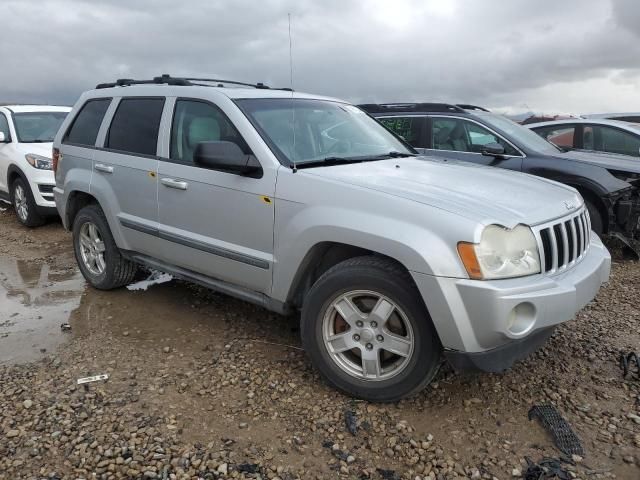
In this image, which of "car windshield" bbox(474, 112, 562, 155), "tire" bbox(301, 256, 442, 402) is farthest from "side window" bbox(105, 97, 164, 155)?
"car windshield" bbox(474, 112, 562, 155)

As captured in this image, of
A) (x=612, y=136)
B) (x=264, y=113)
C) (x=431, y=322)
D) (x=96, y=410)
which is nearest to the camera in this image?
(x=431, y=322)

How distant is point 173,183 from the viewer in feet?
12.7

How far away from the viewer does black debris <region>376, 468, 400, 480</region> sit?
8.27 feet

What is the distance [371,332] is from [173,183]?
6.04 ft

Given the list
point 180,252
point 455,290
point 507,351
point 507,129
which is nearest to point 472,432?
point 507,351

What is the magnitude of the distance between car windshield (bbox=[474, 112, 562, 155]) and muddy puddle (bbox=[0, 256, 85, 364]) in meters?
5.04

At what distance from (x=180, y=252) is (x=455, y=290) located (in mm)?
2165

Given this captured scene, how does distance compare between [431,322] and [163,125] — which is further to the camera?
[163,125]

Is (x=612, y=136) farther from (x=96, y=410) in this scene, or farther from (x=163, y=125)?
(x=96, y=410)

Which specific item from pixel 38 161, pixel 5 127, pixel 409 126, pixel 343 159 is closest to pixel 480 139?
pixel 409 126

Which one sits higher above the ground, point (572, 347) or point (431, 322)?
point (431, 322)

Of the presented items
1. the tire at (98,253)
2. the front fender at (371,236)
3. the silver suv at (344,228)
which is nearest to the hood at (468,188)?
the silver suv at (344,228)

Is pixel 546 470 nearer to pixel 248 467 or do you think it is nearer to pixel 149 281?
pixel 248 467

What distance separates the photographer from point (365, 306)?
304 cm
